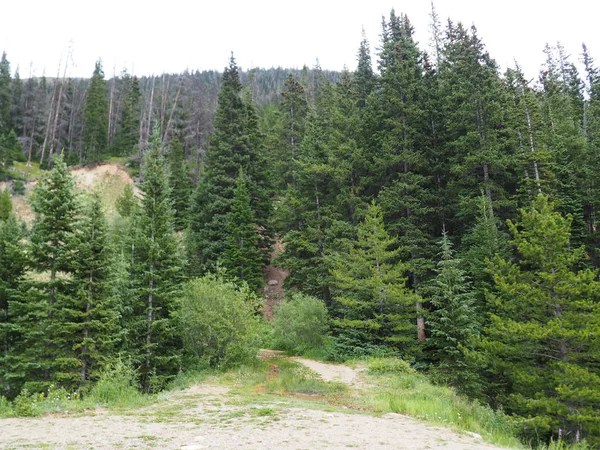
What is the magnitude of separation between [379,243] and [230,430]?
56.3 ft

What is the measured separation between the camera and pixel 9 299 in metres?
18.2

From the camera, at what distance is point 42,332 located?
643 inches

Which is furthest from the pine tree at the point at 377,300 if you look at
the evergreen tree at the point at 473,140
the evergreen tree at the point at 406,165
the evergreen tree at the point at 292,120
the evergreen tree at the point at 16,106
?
the evergreen tree at the point at 16,106

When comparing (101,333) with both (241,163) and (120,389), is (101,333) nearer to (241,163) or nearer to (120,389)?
(120,389)

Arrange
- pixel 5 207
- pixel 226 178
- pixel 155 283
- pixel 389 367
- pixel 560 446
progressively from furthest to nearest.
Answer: pixel 5 207, pixel 226 178, pixel 155 283, pixel 389 367, pixel 560 446

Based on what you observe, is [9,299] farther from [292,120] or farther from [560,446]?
[292,120]

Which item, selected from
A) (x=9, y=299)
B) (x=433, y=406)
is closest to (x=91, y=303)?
(x=9, y=299)

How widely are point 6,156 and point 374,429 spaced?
207 ft

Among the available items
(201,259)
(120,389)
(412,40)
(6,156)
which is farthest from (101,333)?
(6,156)

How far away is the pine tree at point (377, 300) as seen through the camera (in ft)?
72.0

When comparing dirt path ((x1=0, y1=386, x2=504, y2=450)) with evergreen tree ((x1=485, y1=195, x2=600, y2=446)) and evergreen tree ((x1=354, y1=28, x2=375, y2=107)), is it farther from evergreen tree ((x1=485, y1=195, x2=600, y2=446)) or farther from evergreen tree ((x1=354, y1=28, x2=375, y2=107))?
evergreen tree ((x1=354, y1=28, x2=375, y2=107))

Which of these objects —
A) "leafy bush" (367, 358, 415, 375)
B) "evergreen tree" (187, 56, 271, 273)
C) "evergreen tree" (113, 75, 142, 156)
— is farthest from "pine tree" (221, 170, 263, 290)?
"evergreen tree" (113, 75, 142, 156)

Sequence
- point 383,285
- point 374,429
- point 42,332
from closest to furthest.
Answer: point 374,429 → point 42,332 → point 383,285

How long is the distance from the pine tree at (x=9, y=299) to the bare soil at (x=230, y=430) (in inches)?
412
